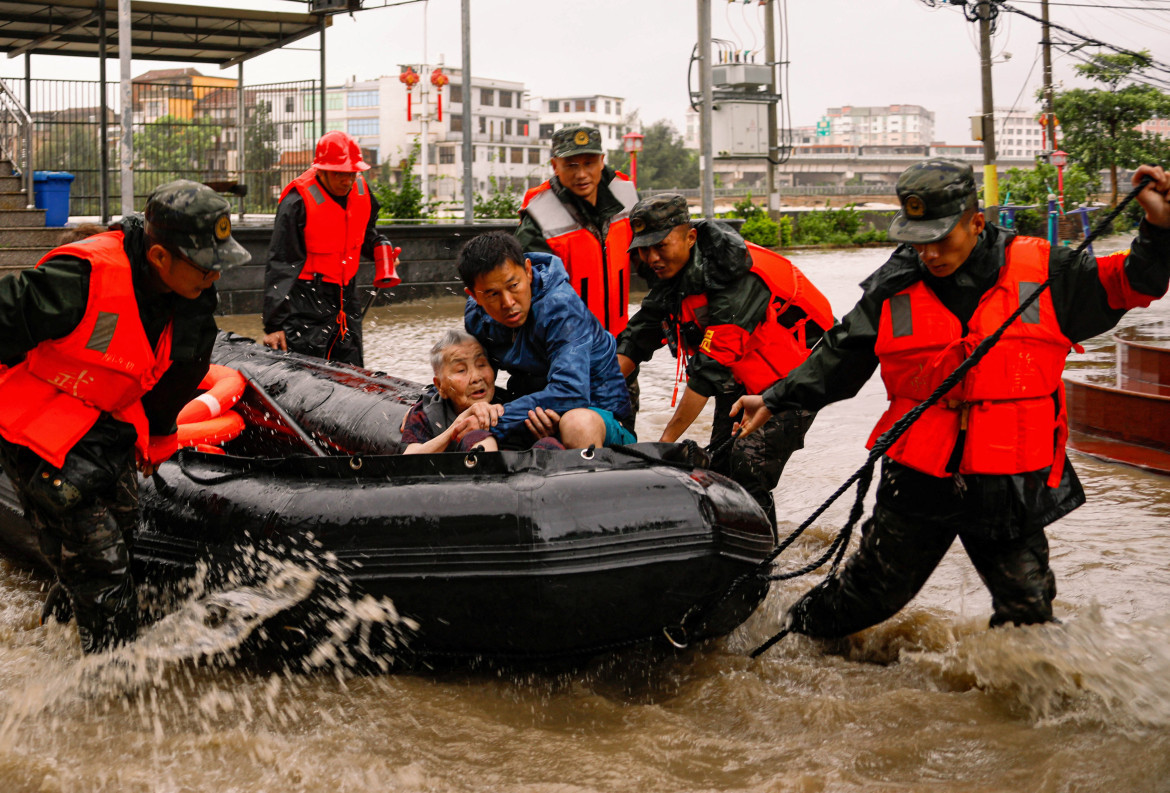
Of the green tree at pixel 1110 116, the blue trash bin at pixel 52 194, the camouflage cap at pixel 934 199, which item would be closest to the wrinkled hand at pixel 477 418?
the camouflage cap at pixel 934 199

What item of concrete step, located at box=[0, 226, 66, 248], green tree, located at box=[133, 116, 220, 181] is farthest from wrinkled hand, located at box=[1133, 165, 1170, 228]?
green tree, located at box=[133, 116, 220, 181]

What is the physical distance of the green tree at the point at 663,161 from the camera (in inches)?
3051

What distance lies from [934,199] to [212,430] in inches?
119

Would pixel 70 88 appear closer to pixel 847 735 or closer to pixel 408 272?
pixel 408 272

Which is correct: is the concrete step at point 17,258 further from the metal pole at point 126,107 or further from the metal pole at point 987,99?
the metal pole at point 987,99

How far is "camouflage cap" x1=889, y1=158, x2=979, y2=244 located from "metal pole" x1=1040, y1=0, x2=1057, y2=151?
25825mm

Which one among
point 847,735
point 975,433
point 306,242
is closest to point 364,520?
point 847,735

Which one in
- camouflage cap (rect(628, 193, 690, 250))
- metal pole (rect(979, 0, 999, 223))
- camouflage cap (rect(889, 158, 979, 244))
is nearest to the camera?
camouflage cap (rect(889, 158, 979, 244))

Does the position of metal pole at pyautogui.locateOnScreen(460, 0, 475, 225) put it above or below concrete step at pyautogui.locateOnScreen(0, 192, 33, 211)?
above

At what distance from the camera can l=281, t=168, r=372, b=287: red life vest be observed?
6031 millimetres

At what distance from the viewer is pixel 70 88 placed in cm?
1347

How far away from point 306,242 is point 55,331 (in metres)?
3.05

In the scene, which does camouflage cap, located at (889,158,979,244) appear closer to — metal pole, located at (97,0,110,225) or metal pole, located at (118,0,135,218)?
metal pole, located at (118,0,135,218)

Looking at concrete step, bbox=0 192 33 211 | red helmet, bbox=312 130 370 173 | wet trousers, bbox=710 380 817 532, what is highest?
concrete step, bbox=0 192 33 211
